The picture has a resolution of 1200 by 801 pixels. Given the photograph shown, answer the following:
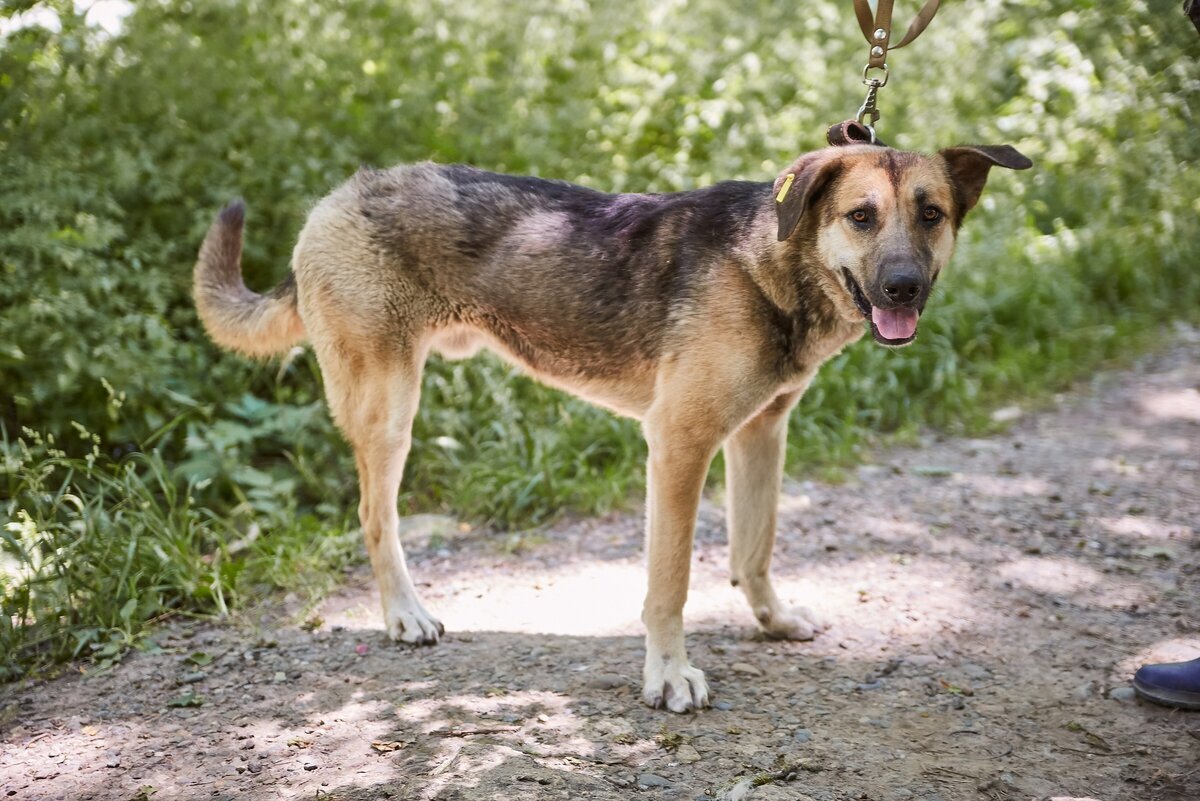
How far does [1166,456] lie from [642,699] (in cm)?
403

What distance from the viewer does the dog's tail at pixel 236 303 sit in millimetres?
4176

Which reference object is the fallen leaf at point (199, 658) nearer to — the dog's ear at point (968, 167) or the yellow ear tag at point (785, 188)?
the yellow ear tag at point (785, 188)

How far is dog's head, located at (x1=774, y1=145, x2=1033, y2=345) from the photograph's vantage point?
311 cm

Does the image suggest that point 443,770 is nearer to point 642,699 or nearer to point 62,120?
point 642,699

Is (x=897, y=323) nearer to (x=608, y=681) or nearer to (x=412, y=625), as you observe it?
(x=608, y=681)

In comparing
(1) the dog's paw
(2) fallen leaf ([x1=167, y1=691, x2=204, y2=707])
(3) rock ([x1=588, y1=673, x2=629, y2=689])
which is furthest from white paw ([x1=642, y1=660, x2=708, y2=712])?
(2) fallen leaf ([x1=167, y1=691, x2=204, y2=707])

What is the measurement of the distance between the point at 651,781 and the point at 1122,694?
1729 millimetres

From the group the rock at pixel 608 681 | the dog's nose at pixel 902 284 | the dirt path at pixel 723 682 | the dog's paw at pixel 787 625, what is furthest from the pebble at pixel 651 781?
the dog's nose at pixel 902 284

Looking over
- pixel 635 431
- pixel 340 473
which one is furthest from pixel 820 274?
pixel 340 473

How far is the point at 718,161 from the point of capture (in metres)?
7.00

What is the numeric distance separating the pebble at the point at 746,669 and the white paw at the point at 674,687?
0.27 meters

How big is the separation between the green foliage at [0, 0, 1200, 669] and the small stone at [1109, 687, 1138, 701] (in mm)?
2531

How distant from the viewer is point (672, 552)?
11.4 ft

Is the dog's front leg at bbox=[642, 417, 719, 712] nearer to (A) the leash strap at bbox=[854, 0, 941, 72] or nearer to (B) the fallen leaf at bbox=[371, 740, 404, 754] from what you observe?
(B) the fallen leaf at bbox=[371, 740, 404, 754]
